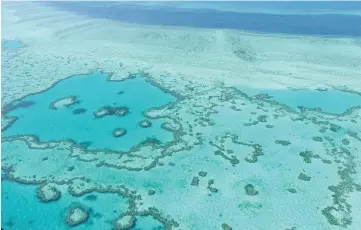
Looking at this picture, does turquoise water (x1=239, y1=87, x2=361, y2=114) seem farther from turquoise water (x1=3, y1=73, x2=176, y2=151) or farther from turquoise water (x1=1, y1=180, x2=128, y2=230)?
turquoise water (x1=1, y1=180, x2=128, y2=230)

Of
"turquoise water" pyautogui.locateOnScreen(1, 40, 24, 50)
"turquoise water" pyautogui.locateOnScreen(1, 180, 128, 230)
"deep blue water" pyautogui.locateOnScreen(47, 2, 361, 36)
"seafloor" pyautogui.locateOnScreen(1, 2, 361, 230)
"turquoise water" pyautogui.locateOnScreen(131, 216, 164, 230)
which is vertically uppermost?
"deep blue water" pyautogui.locateOnScreen(47, 2, 361, 36)

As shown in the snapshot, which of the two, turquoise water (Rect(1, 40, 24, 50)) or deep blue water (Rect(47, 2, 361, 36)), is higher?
deep blue water (Rect(47, 2, 361, 36))

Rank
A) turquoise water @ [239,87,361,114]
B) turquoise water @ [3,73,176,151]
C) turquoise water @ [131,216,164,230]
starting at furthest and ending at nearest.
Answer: turquoise water @ [239,87,361,114]
turquoise water @ [3,73,176,151]
turquoise water @ [131,216,164,230]

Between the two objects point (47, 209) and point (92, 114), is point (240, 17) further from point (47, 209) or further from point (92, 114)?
point (47, 209)

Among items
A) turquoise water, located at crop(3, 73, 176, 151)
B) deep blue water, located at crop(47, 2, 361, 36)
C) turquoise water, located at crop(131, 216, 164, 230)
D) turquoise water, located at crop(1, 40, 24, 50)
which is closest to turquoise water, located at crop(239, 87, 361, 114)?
turquoise water, located at crop(3, 73, 176, 151)

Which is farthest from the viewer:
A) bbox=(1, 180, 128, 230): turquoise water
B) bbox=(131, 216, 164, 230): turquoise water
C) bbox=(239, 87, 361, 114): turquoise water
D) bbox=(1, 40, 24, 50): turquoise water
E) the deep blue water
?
the deep blue water

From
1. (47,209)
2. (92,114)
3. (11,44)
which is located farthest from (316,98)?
(11,44)
